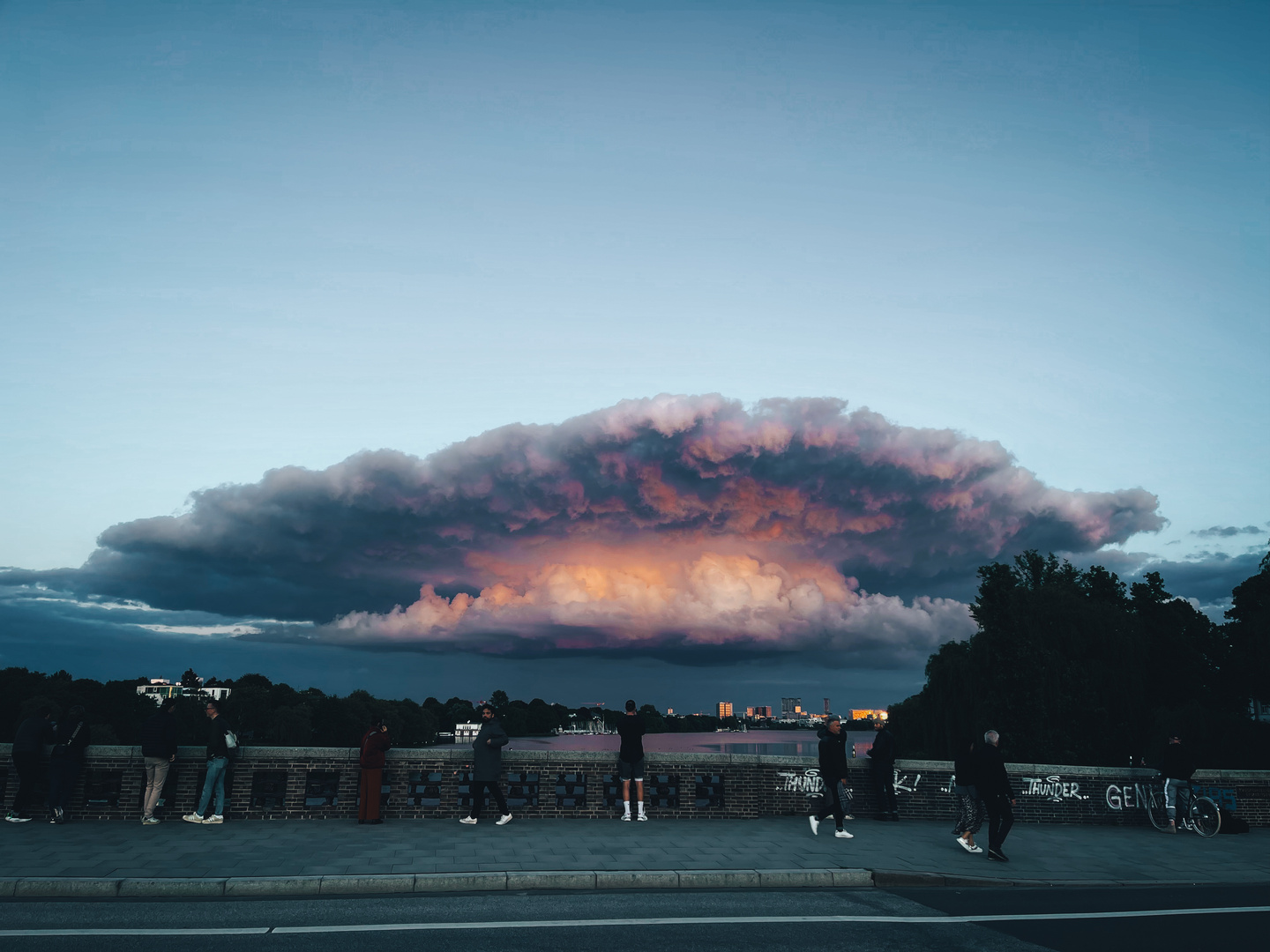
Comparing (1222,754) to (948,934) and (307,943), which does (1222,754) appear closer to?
(948,934)

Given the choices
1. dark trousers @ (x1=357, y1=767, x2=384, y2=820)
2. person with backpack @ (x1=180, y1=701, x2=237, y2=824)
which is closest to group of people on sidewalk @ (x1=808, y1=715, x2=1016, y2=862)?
dark trousers @ (x1=357, y1=767, x2=384, y2=820)

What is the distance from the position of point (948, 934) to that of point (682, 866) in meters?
3.69

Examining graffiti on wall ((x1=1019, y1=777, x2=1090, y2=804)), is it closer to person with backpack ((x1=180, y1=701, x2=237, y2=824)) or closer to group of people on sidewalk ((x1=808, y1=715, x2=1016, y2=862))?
group of people on sidewalk ((x1=808, y1=715, x2=1016, y2=862))

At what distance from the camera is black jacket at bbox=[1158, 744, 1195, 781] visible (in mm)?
17438

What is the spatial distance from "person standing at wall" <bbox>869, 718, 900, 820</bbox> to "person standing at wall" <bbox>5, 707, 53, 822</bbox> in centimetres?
1454

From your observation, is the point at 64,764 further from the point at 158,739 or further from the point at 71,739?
the point at 158,739

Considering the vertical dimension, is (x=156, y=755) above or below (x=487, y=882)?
above

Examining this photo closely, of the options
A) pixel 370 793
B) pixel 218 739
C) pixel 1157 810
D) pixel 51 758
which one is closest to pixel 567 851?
pixel 370 793

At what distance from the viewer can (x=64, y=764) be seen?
13992 millimetres

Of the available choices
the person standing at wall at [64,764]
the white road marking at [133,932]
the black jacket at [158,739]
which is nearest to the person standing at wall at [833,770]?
the white road marking at [133,932]

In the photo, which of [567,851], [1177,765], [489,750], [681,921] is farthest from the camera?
[1177,765]

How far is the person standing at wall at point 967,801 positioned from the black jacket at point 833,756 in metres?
1.81

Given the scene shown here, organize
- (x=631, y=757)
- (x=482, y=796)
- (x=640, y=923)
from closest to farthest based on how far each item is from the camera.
Answer: 1. (x=640, y=923)
2. (x=482, y=796)
3. (x=631, y=757)

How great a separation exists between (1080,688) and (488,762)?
37.6m
